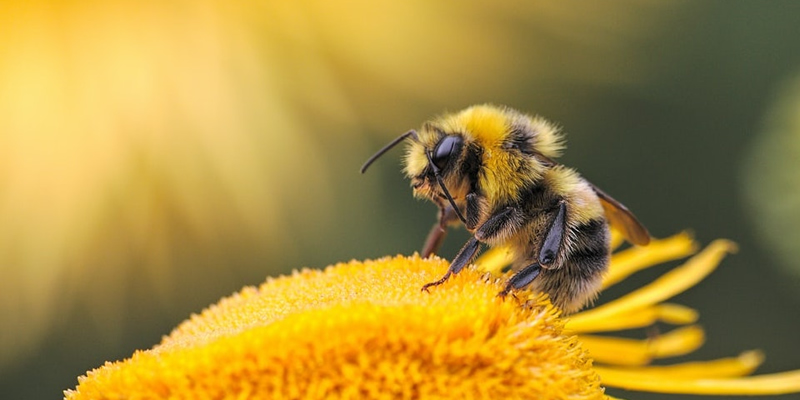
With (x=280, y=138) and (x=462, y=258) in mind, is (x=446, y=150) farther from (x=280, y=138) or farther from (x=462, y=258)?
(x=280, y=138)

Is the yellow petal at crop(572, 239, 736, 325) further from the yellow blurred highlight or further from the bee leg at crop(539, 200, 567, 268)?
the yellow blurred highlight

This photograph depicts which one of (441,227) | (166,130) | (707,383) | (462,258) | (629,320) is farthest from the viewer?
(166,130)

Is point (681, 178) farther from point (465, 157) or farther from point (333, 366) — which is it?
point (333, 366)

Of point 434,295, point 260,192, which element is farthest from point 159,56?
point 434,295

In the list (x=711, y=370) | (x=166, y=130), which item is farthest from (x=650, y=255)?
(x=166, y=130)

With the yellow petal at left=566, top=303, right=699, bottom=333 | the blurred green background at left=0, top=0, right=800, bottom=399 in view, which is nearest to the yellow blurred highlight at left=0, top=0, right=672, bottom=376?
the blurred green background at left=0, top=0, right=800, bottom=399
